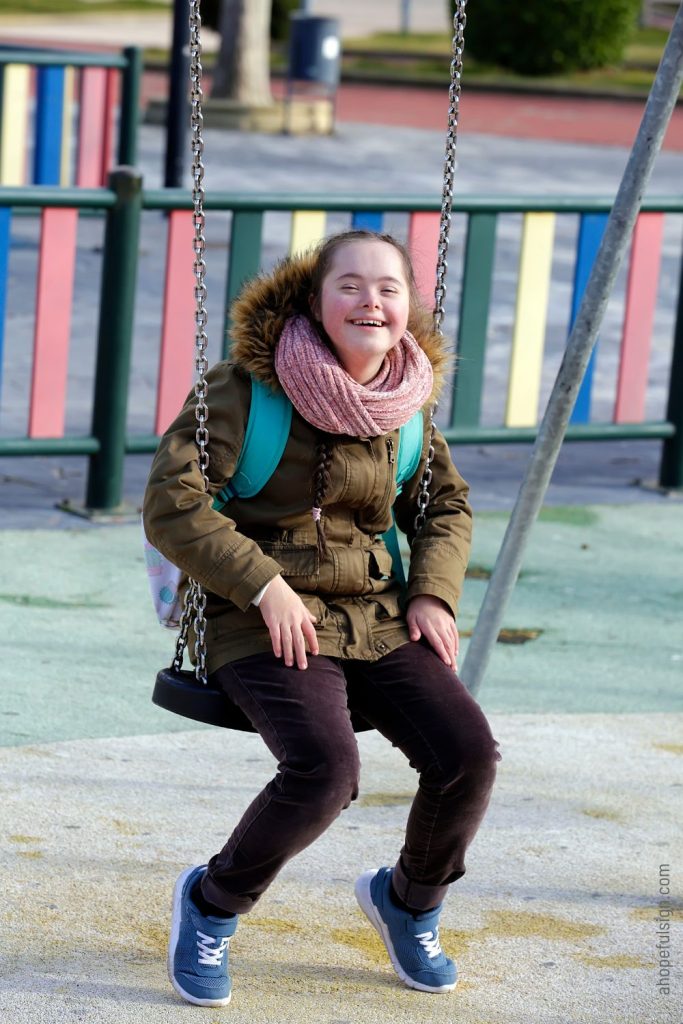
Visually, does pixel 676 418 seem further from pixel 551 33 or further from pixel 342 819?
pixel 551 33

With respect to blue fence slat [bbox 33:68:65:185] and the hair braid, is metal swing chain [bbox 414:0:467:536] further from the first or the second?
blue fence slat [bbox 33:68:65:185]

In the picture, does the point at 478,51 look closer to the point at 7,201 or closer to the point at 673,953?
the point at 7,201

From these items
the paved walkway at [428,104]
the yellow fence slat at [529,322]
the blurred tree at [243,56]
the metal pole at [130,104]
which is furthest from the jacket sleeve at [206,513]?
the paved walkway at [428,104]

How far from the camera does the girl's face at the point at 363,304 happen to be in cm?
317

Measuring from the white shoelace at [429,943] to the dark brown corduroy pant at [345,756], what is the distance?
54 millimetres

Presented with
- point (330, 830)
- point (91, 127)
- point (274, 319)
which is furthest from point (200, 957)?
point (91, 127)

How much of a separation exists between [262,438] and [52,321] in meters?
3.11

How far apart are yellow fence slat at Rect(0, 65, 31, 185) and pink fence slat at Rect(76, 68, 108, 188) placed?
1.20ft

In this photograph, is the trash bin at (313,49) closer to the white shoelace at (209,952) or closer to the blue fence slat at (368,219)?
the blue fence slat at (368,219)

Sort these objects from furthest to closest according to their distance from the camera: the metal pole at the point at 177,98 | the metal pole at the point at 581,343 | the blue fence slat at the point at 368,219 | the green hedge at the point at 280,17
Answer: the green hedge at the point at 280,17 → the metal pole at the point at 177,98 → the blue fence slat at the point at 368,219 → the metal pole at the point at 581,343

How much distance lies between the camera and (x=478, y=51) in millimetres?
28156

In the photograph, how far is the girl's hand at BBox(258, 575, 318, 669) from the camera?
3.01 m

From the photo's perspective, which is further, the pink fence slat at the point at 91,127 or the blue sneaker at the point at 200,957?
the pink fence slat at the point at 91,127

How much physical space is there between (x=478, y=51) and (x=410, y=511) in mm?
25834
